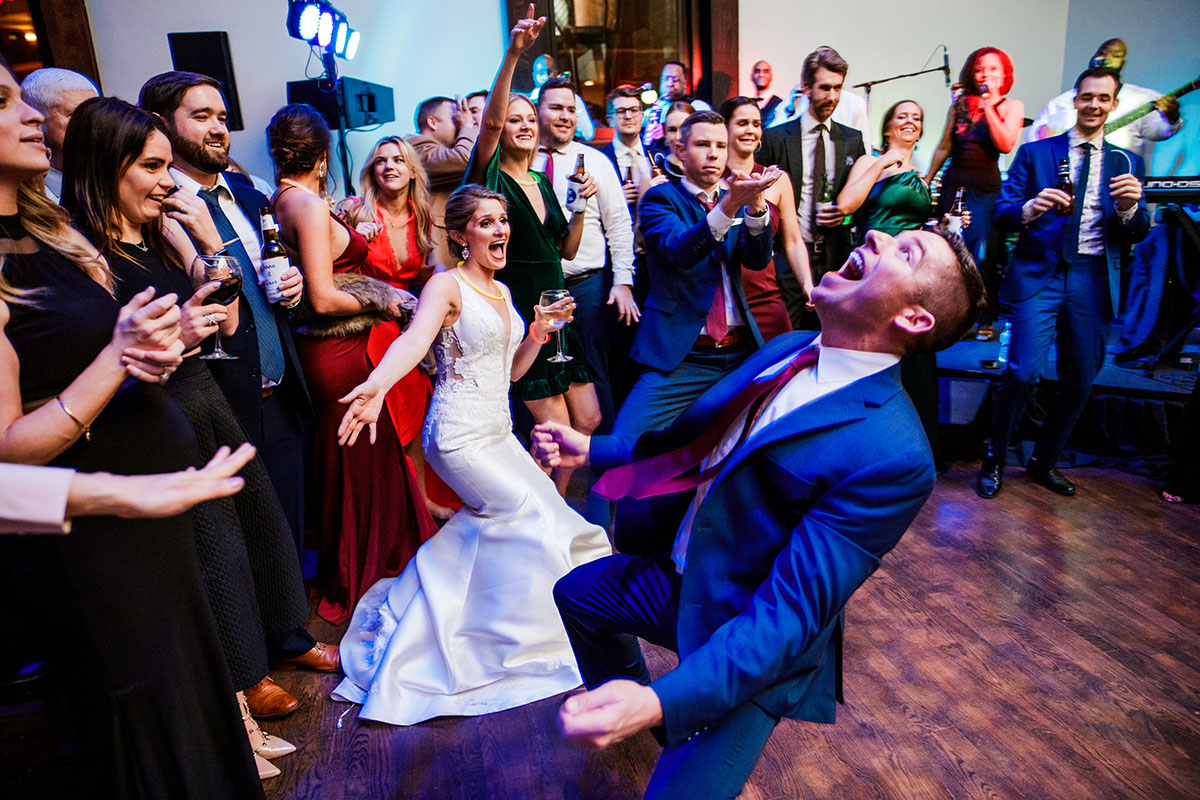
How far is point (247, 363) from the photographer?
2.06 m

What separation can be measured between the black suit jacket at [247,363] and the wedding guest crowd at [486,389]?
1 centimetres

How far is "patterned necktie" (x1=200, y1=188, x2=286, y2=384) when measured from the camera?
2139mm

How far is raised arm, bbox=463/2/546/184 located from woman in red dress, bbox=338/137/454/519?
0.84 feet

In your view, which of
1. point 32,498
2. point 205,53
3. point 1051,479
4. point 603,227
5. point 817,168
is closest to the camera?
point 32,498

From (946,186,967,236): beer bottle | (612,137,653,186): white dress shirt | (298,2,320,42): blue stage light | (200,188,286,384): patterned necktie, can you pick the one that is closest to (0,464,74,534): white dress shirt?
(200,188,286,384): patterned necktie

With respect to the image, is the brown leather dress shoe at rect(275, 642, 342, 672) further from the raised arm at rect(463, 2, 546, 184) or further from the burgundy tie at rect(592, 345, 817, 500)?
the raised arm at rect(463, 2, 546, 184)

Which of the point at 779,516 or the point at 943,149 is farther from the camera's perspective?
the point at 943,149

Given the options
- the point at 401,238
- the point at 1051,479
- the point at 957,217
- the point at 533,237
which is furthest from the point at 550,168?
the point at 1051,479

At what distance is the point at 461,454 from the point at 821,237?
2336mm

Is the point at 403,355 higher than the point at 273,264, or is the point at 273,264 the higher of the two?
the point at 273,264

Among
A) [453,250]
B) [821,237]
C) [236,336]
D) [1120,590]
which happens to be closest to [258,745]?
[236,336]

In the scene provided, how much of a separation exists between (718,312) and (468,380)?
3.27ft

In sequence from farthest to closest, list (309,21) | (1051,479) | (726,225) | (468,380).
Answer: (309,21)
(1051,479)
(726,225)
(468,380)

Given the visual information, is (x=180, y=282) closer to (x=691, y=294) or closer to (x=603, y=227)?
(x=691, y=294)
